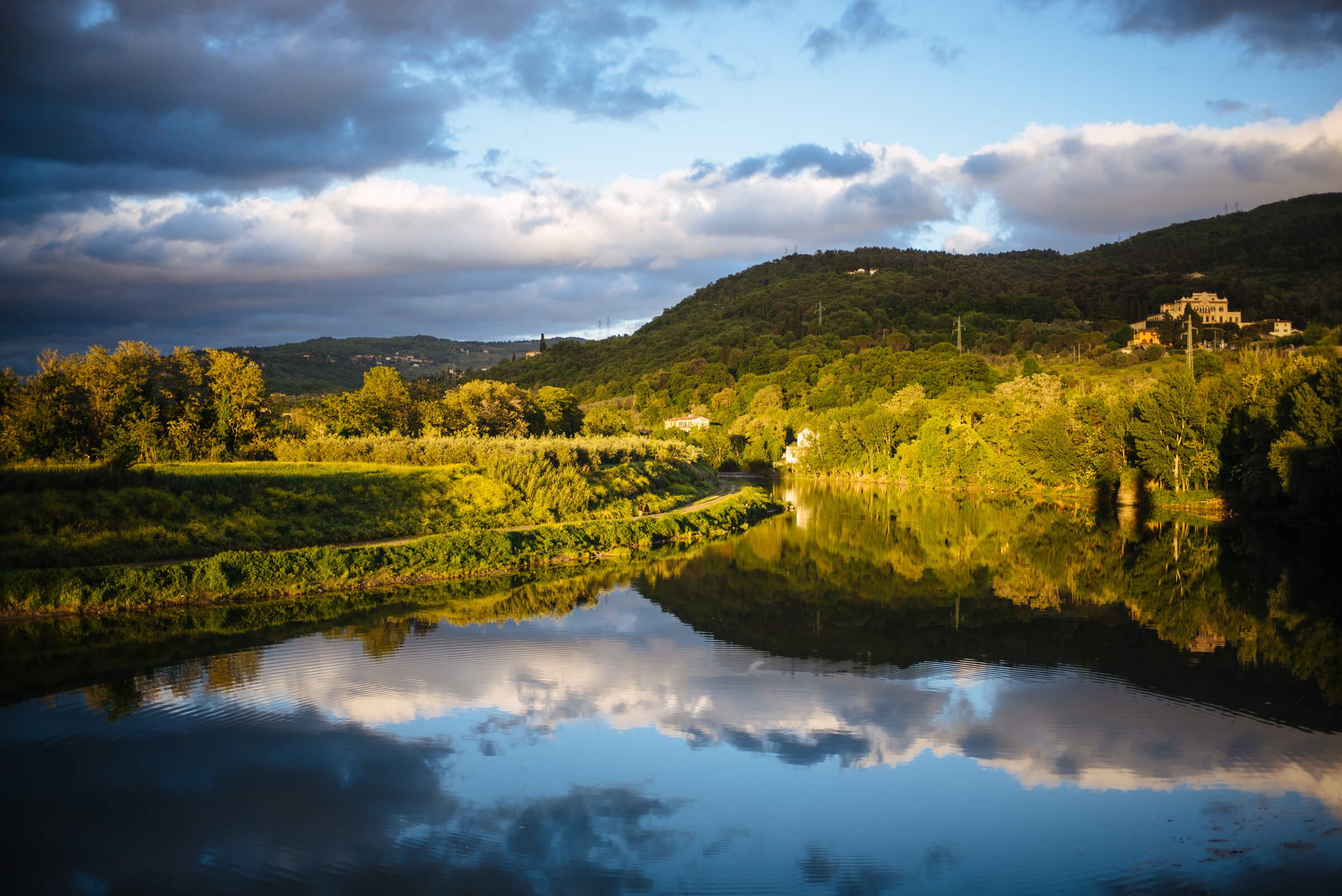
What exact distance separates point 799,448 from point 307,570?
59867 mm

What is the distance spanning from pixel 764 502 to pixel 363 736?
33.2 m

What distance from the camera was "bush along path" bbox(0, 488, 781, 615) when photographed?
16.5 meters

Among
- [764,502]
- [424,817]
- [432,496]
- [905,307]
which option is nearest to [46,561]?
[432,496]

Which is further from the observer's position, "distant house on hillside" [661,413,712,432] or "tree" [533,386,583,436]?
"distant house on hillside" [661,413,712,432]

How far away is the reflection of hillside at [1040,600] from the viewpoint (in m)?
15.2

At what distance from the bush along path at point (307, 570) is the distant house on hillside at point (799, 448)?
4540cm

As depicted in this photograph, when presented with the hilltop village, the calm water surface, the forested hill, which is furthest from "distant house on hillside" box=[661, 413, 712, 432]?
the calm water surface

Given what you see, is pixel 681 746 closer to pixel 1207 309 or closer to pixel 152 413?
pixel 152 413

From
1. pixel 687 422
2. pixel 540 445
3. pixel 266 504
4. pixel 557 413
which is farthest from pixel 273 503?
pixel 687 422

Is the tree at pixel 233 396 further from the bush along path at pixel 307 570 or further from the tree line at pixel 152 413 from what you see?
the bush along path at pixel 307 570

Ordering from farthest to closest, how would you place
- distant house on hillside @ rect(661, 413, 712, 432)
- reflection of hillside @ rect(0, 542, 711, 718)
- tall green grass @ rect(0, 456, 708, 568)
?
distant house on hillside @ rect(661, 413, 712, 432), tall green grass @ rect(0, 456, 708, 568), reflection of hillside @ rect(0, 542, 711, 718)

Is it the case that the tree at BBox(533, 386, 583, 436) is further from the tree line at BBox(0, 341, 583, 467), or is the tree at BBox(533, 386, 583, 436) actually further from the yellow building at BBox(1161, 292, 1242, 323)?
→ the yellow building at BBox(1161, 292, 1242, 323)

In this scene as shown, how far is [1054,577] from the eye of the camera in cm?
2319

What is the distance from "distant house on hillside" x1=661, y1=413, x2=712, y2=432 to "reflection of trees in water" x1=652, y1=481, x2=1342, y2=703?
5533 cm
